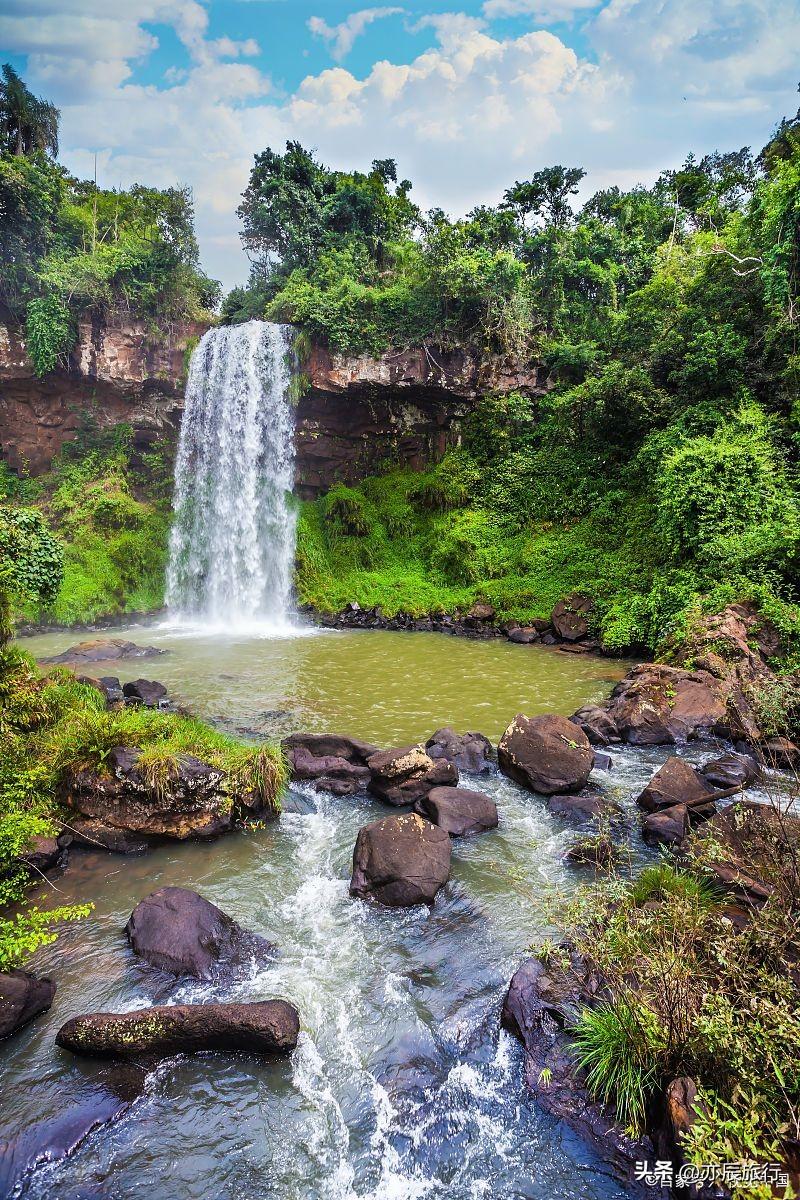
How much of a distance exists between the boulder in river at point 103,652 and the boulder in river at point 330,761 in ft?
26.3

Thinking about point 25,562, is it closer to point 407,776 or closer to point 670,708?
point 407,776

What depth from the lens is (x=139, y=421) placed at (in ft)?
80.6

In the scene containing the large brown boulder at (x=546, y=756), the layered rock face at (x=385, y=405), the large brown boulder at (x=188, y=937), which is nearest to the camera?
the large brown boulder at (x=188, y=937)

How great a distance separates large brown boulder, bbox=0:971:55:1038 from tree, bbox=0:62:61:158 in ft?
101

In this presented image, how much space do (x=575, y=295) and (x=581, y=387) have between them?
617 cm

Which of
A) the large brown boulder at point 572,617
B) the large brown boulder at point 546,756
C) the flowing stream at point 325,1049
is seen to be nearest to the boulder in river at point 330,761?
the flowing stream at point 325,1049

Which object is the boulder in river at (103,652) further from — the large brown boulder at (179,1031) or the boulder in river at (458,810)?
the large brown boulder at (179,1031)

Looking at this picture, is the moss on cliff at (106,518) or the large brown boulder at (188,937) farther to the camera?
the moss on cliff at (106,518)

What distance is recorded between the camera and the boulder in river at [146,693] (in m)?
10.4

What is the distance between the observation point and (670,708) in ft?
32.4

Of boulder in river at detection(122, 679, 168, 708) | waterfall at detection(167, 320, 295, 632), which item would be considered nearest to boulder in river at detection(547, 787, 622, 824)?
boulder in river at detection(122, 679, 168, 708)

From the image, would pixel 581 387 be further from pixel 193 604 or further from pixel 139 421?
pixel 139 421

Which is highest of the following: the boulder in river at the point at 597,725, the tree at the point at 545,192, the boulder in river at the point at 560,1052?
the tree at the point at 545,192

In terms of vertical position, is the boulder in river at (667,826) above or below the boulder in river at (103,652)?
above
